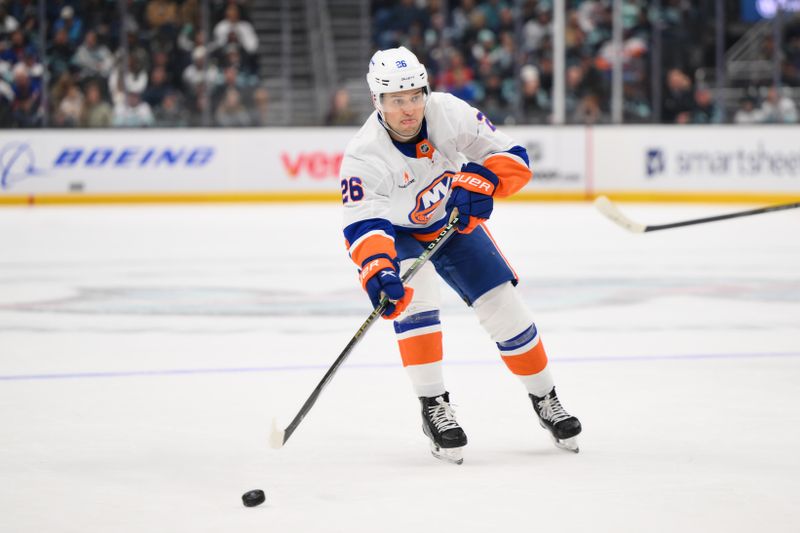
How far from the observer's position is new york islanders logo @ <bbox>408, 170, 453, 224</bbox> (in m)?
3.35

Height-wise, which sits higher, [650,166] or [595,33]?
[595,33]

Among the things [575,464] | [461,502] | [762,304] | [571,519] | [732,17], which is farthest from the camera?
[732,17]

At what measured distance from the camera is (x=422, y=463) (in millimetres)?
3170

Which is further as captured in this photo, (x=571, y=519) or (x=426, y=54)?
(x=426, y=54)

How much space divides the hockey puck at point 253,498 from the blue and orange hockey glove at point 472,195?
988 mm

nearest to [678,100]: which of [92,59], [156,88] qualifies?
[156,88]

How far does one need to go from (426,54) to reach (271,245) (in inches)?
209

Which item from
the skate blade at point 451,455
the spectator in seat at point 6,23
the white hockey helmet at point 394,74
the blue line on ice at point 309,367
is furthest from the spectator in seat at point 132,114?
the skate blade at point 451,455

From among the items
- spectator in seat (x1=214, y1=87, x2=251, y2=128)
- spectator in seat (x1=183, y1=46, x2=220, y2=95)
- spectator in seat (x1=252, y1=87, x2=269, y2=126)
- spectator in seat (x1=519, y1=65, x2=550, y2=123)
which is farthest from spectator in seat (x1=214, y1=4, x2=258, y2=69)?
spectator in seat (x1=519, y1=65, x2=550, y2=123)

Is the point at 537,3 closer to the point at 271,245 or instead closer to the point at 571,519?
the point at 271,245

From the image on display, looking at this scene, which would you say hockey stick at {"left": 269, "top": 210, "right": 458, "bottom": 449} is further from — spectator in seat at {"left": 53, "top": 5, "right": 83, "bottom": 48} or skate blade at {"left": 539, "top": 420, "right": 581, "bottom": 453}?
spectator in seat at {"left": 53, "top": 5, "right": 83, "bottom": 48}

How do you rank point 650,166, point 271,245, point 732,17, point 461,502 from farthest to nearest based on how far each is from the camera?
point 732,17, point 650,166, point 271,245, point 461,502

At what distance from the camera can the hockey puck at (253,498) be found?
2.72 meters

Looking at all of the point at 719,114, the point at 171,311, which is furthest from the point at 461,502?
the point at 719,114
